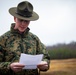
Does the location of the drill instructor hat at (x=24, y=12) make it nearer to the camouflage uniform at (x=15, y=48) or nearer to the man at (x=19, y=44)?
the man at (x=19, y=44)

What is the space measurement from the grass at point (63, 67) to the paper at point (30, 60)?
1484mm

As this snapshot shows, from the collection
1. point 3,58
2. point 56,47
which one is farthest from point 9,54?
point 56,47

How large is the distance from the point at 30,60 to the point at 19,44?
0.24m

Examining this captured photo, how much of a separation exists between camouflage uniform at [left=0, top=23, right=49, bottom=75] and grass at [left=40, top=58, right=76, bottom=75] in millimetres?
1317

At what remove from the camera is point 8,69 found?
168 cm

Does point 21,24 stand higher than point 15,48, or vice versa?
point 21,24

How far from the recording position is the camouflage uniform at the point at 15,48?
5.73 feet

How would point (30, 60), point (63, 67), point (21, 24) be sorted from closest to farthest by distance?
1. point (30, 60)
2. point (21, 24)
3. point (63, 67)

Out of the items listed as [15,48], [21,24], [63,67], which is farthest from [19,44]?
[63,67]

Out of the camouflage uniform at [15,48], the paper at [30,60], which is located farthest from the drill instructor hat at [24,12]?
the paper at [30,60]

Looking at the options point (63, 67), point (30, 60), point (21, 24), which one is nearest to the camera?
point (30, 60)

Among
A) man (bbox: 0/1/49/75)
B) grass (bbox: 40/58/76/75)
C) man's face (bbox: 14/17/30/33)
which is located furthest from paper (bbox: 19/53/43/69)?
grass (bbox: 40/58/76/75)

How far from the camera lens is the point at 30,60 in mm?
1616

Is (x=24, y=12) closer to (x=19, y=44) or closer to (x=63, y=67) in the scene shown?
(x=19, y=44)
